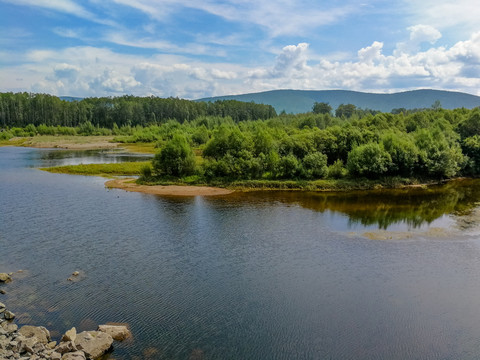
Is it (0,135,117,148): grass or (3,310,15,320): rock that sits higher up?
(0,135,117,148): grass

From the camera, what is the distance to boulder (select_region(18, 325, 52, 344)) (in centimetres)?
1886

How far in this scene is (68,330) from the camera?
19.8 m

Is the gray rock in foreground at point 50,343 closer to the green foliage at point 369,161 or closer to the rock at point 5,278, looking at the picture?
the rock at point 5,278

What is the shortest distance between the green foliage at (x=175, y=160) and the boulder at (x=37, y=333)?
45.5 meters

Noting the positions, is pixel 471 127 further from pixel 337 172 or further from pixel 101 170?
pixel 101 170

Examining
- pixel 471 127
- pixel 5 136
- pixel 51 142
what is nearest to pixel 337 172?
pixel 471 127

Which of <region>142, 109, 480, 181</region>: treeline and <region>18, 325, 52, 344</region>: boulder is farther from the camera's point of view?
<region>142, 109, 480, 181</region>: treeline

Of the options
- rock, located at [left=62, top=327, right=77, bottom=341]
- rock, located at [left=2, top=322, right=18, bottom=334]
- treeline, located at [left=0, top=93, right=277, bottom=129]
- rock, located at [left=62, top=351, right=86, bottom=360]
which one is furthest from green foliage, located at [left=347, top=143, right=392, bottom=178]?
treeline, located at [left=0, top=93, right=277, bottom=129]

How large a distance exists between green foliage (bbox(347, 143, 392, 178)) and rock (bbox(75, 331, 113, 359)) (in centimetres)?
5266

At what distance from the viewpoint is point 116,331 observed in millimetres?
19922

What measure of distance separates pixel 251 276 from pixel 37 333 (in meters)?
13.9

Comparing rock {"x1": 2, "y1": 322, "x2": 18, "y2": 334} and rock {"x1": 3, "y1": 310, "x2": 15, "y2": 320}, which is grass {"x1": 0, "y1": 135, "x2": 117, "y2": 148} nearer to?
rock {"x1": 3, "y1": 310, "x2": 15, "y2": 320}

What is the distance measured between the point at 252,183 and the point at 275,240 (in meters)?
27.1

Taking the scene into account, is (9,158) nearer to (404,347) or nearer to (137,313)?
(137,313)
